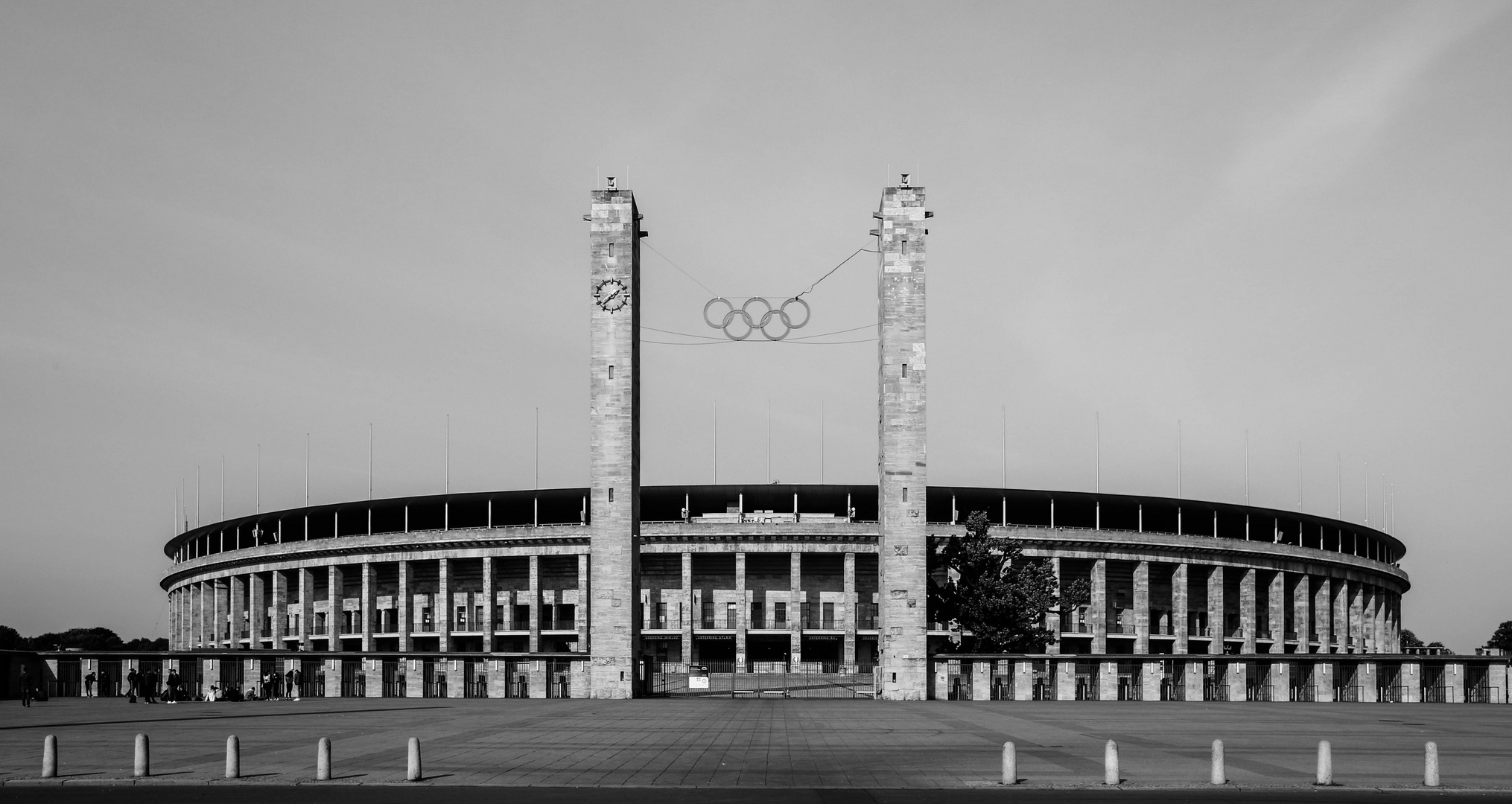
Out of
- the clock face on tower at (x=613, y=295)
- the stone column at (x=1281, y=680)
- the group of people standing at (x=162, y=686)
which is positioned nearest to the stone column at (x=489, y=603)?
the group of people standing at (x=162, y=686)

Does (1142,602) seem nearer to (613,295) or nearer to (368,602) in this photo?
(613,295)

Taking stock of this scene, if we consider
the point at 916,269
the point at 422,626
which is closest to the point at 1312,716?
the point at 916,269

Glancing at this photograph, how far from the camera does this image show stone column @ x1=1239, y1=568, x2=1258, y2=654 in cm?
10219

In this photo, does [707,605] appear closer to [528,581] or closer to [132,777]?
[528,581]

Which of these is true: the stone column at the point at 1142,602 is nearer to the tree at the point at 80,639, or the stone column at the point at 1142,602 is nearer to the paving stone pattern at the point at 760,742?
the paving stone pattern at the point at 760,742

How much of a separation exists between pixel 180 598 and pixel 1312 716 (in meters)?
116

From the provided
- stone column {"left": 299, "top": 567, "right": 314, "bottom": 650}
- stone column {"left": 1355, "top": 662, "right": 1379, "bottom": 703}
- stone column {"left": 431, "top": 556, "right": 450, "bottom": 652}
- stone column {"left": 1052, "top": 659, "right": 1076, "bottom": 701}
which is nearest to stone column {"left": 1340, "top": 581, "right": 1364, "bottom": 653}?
stone column {"left": 1355, "top": 662, "right": 1379, "bottom": 703}

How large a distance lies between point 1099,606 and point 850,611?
18.9 m

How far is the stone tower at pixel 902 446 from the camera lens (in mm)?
A: 53812

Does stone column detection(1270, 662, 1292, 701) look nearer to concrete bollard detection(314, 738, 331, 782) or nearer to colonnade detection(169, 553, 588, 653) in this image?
concrete bollard detection(314, 738, 331, 782)

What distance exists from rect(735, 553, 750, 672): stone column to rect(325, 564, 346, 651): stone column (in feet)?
104

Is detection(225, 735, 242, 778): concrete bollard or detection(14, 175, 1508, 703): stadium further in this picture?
detection(14, 175, 1508, 703): stadium

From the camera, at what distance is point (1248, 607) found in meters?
103

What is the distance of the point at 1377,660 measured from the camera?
58562 mm
